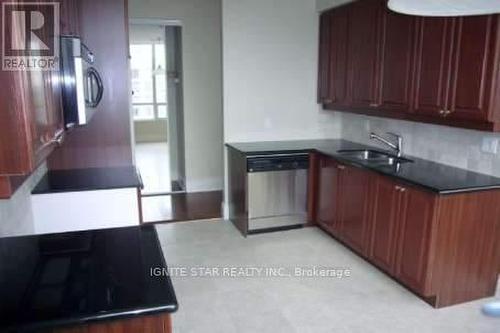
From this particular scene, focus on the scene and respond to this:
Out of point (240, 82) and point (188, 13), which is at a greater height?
point (188, 13)

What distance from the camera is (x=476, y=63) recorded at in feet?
8.59

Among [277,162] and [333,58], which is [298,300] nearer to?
[277,162]

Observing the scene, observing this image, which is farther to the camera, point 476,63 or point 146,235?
point 476,63

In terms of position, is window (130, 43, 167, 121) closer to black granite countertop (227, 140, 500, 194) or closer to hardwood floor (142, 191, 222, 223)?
hardwood floor (142, 191, 222, 223)

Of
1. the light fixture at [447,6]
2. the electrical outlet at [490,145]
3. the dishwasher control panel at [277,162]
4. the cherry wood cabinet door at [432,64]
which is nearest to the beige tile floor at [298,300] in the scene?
the dishwasher control panel at [277,162]

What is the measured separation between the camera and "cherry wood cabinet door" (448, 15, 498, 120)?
99.7 inches

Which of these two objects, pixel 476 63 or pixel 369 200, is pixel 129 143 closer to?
pixel 369 200

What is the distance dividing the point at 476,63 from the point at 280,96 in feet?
7.46

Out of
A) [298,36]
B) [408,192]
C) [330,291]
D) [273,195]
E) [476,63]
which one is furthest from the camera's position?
[298,36]

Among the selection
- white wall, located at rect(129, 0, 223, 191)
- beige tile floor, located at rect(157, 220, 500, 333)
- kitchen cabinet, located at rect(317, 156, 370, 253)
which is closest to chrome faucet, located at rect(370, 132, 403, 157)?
kitchen cabinet, located at rect(317, 156, 370, 253)

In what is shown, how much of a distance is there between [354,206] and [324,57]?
186 cm

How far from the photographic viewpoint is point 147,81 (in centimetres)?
1072

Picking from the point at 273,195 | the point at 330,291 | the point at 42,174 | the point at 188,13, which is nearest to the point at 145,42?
the point at 188,13

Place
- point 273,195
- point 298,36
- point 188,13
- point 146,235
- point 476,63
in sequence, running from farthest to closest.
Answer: point 188,13, point 298,36, point 273,195, point 476,63, point 146,235
